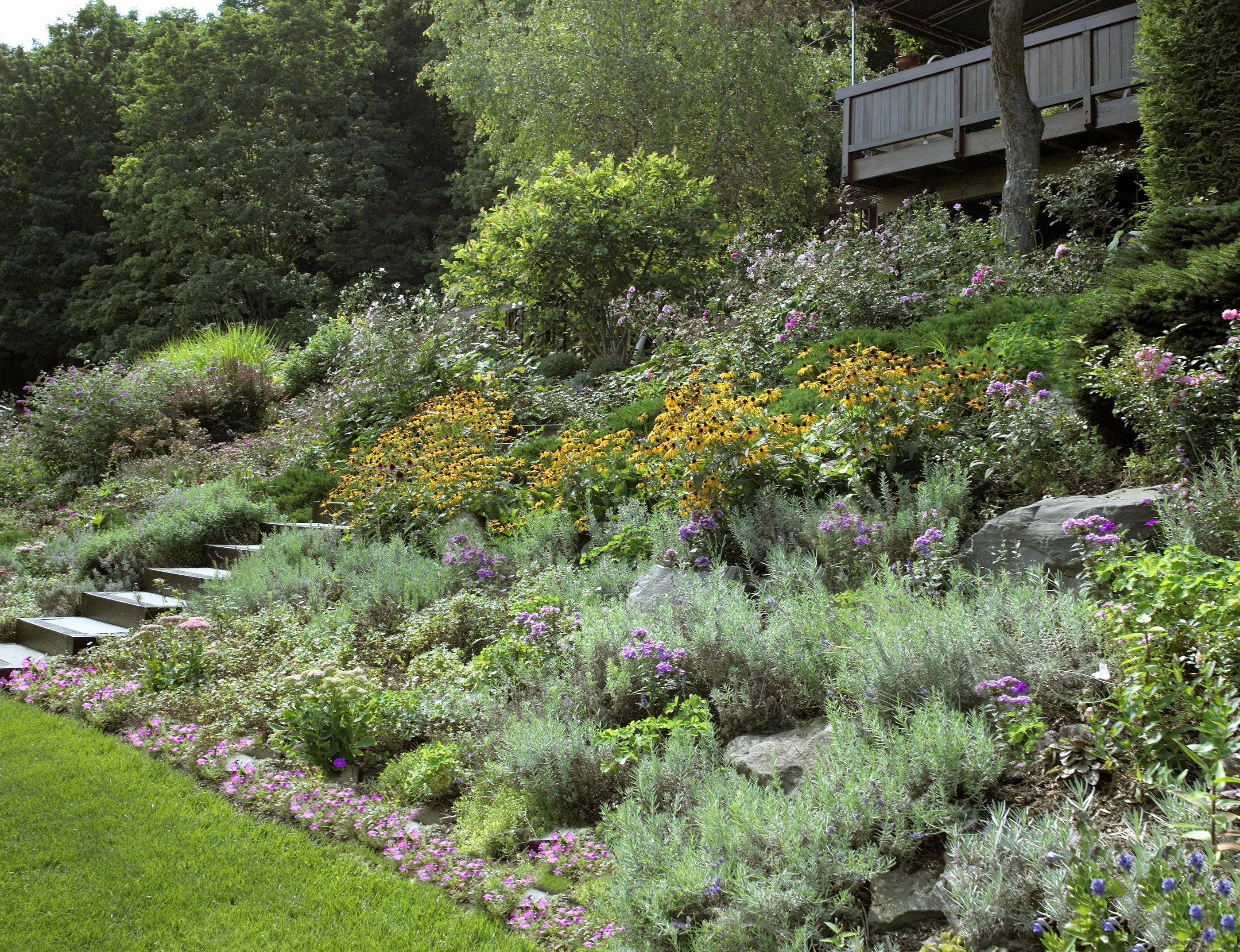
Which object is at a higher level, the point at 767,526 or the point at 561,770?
the point at 767,526

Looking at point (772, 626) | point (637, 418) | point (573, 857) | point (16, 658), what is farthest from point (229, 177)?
point (573, 857)

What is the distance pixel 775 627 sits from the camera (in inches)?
139

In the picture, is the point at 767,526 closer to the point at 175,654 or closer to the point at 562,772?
the point at 562,772

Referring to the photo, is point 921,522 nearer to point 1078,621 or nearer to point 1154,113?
point 1078,621

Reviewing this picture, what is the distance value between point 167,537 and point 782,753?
6.23 metres

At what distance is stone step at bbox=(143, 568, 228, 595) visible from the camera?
6.71m

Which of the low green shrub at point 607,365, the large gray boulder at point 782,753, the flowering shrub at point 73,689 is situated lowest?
the flowering shrub at point 73,689

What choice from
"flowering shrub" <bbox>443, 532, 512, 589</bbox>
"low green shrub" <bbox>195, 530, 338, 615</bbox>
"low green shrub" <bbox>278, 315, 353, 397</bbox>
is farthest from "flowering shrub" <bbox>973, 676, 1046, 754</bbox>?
"low green shrub" <bbox>278, 315, 353, 397</bbox>

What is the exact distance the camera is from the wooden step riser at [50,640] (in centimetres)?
587

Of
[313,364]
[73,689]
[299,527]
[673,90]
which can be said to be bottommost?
[73,689]

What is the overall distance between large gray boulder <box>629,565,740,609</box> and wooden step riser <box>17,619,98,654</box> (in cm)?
352

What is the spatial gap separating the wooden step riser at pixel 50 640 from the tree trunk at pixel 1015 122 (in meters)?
8.19

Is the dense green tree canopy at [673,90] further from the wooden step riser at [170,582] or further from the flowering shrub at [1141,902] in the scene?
the flowering shrub at [1141,902]

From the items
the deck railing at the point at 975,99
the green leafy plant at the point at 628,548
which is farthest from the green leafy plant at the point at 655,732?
the deck railing at the point at 975,99
